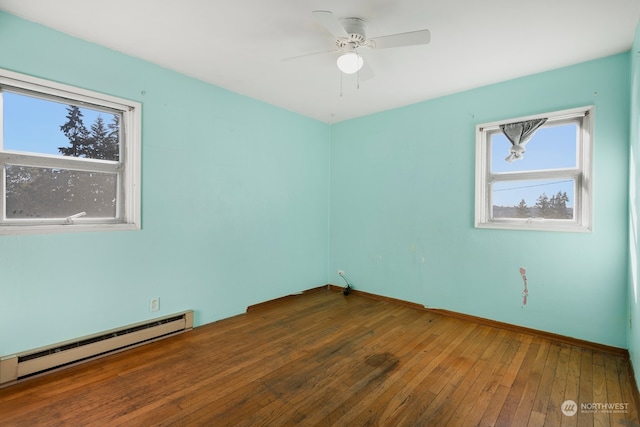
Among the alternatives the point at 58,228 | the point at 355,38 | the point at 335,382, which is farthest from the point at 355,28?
A: the point at 58,228

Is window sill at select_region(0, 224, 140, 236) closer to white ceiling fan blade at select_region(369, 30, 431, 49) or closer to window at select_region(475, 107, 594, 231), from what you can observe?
white ceiling fan blade at select_region(369, 30, 431, 49)

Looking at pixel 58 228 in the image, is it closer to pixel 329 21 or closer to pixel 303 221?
pixel 329 21

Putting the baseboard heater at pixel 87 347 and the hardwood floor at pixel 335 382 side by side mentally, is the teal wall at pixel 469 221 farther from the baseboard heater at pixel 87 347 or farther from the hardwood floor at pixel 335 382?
the baseboard heater at pixel 87 347

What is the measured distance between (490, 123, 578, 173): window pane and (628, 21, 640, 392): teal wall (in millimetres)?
464

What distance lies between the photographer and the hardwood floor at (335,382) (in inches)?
69.2

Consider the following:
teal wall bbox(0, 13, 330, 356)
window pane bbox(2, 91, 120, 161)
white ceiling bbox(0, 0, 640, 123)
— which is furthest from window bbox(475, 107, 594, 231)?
window pane bbox(2, 91, 120, 161)

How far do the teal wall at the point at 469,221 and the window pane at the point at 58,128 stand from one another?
9.62 ft

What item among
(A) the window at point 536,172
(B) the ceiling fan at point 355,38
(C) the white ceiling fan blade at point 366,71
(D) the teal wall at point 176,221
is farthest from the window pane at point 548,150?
(D) the teal wall at point 176,221

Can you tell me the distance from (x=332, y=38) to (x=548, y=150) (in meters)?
2.38

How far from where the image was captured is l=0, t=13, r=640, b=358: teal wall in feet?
7.54

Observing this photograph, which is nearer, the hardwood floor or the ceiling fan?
the hardwood floor

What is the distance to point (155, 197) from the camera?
9.03 feet

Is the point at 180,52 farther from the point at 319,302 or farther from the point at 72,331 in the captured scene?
the point at 319,302

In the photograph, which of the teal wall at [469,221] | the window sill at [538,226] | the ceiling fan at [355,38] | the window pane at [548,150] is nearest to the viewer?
the ceiling fan at [355,38]
